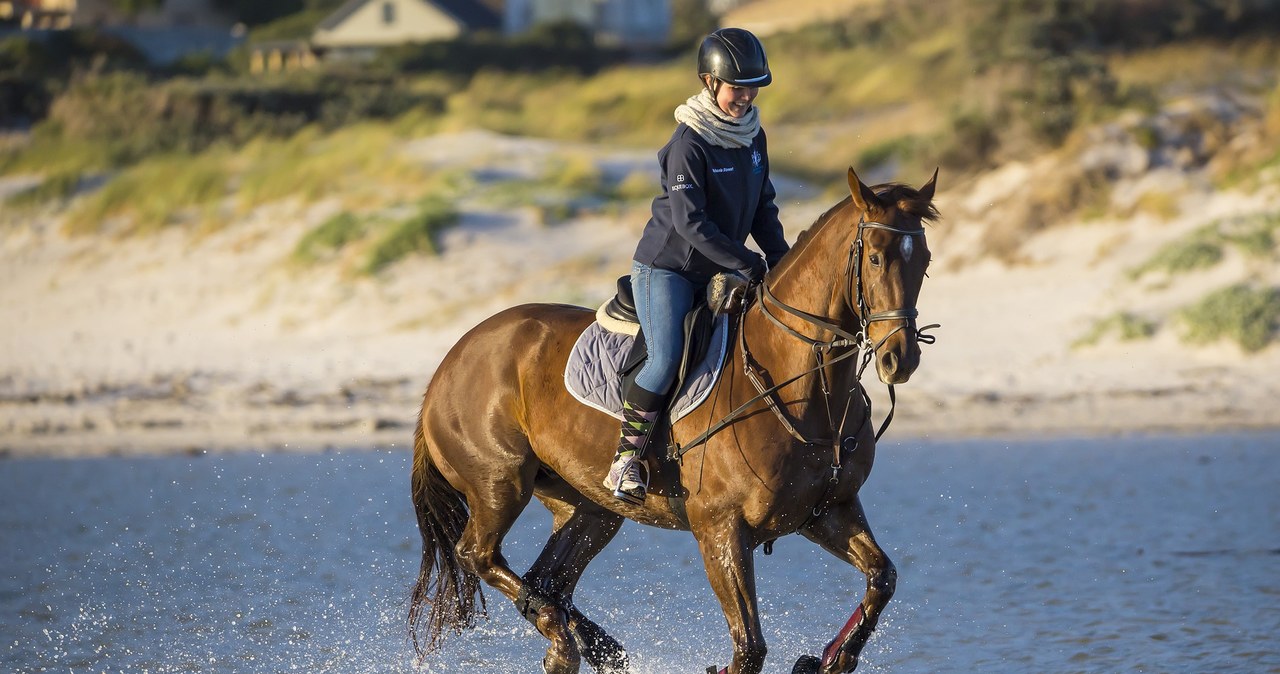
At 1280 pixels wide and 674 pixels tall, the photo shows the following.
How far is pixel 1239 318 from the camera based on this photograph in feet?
47.0

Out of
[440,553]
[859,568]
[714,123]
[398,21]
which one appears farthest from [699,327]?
[398,21]

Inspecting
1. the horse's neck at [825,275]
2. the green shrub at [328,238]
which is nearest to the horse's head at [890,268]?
the horse's neck at [825,275]

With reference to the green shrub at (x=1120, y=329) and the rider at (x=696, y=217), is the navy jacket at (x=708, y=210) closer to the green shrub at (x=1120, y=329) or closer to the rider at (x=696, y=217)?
the rider at (x=696, y=217)

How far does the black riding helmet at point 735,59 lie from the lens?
20.4ft

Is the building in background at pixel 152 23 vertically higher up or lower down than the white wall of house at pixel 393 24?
higher up

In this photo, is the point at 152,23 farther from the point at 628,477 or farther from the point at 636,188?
the point at 628,477

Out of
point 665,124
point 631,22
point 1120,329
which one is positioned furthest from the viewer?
point 631,22

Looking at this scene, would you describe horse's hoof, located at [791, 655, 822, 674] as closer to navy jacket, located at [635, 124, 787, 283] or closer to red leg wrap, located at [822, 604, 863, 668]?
red leg wrap, located at [822, 604, 863, 668]

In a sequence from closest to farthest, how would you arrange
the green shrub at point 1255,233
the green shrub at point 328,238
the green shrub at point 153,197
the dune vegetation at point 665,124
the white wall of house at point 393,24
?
1. the green shrub at point 1255,233
2. the dune vegetation at point 665,124
3. the green shrub at point 328,238
4. the green shrub at point 153,197
5. the white wall of house at point 393,24

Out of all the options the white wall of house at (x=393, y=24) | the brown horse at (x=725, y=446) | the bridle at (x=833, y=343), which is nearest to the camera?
the bridle at (x=833, y=343)

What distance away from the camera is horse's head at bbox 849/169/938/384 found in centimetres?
544

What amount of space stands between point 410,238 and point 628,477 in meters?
13.1

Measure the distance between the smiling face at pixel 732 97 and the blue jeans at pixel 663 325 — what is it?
2.32 feet

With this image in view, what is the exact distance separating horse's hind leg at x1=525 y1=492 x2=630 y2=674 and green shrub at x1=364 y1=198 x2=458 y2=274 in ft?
38.2
